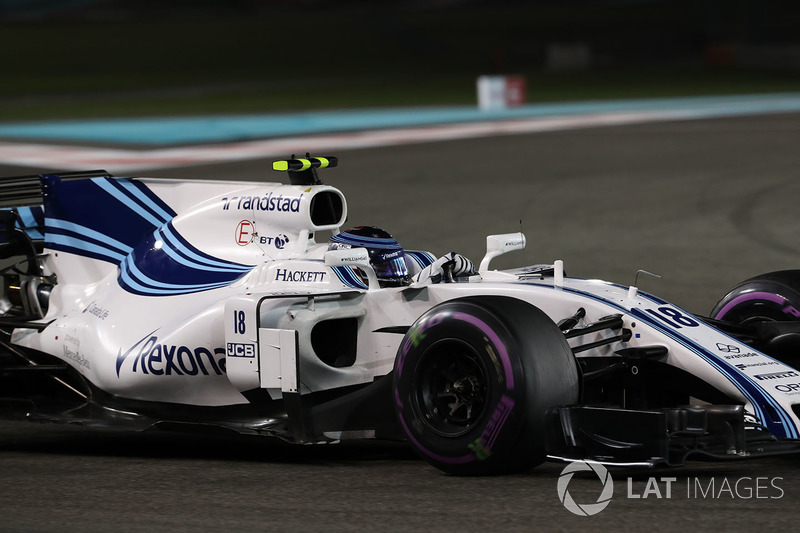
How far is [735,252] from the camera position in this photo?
587 inches

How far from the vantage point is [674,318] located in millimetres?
7113

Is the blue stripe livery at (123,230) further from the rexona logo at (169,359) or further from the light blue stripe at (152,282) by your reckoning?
the rexona logo at (169,359)

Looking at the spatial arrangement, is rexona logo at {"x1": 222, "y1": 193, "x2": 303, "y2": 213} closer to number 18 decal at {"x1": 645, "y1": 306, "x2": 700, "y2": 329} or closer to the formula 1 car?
the formula 1 car

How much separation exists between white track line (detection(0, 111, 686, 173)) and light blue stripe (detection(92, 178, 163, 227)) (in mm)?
12937

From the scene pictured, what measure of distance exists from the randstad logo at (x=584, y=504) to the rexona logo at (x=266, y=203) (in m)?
2.30

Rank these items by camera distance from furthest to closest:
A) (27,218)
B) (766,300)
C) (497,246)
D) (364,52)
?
(364,52), (27,218), (766,300), (497,246)

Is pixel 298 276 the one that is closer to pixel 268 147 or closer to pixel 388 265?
pixel 388 265

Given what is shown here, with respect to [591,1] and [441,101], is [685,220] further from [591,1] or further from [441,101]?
[591,1]

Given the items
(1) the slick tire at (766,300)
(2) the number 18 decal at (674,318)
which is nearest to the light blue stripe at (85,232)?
(2) the number 18 decal at (674,318)

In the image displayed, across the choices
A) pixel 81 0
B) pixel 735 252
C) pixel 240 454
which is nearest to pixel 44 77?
pixel 81 0

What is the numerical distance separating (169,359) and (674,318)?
273 cm

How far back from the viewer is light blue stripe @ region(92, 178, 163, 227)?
8.95 m

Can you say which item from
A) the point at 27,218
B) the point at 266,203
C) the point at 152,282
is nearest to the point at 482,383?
the point at 266,203

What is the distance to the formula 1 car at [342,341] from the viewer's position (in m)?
6.44
